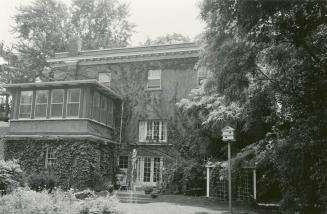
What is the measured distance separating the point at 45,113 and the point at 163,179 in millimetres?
8635

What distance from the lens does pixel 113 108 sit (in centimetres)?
2675

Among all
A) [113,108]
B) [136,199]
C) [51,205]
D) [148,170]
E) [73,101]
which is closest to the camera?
[51,205]

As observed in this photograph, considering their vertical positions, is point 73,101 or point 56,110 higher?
point 73,101

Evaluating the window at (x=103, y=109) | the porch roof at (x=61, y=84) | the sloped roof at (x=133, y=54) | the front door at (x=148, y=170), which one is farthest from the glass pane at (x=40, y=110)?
the front door at (x=148, y=170)

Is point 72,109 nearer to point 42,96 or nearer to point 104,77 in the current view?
point 42,96

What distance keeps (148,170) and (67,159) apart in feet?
19.2

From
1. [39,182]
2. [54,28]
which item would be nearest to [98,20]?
[54,28]

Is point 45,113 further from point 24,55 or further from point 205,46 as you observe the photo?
point 24,55

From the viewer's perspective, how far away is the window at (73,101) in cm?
2306

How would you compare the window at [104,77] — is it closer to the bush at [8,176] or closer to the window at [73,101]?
the window at [73,101]

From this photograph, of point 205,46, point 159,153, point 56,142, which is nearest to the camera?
point 205,46

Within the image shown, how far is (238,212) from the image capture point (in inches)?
570

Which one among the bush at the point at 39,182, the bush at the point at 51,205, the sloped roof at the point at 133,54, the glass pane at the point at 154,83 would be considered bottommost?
the bush at the point at 51,205

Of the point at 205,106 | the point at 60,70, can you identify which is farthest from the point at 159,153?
the point at 60,70
